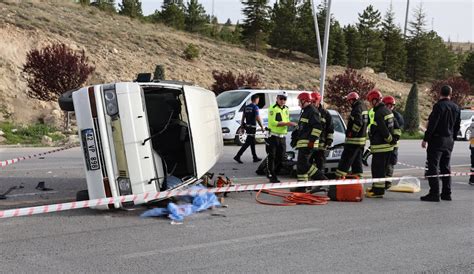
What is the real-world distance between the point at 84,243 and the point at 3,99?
69.6ft

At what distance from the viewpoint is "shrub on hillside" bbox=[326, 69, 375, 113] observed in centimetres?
3145

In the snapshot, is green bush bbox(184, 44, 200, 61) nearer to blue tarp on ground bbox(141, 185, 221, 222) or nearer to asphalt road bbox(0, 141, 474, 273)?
asphalt road bbox(0, 141, 474, 273)

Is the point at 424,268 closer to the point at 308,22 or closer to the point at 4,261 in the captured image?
the point at 4,261

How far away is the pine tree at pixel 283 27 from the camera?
52.0 metres

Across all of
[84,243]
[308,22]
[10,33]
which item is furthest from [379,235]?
[308,22]

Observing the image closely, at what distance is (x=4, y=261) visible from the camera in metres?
4.74

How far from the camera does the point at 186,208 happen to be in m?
6.77

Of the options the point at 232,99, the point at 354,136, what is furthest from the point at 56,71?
the point at 354,136

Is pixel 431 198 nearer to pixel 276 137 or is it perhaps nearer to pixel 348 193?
pixel 348 193

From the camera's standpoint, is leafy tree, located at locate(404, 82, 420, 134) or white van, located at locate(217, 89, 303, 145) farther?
leafy tree, located at locate(404, 82, 420, 134)

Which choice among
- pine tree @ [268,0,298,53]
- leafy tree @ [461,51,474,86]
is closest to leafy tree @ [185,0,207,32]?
pine tree @ [268,0,298,53]

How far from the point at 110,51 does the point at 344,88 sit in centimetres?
1505

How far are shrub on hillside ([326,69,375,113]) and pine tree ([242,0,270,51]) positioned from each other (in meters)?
19.9

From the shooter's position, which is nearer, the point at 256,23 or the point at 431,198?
the point at 431,198
